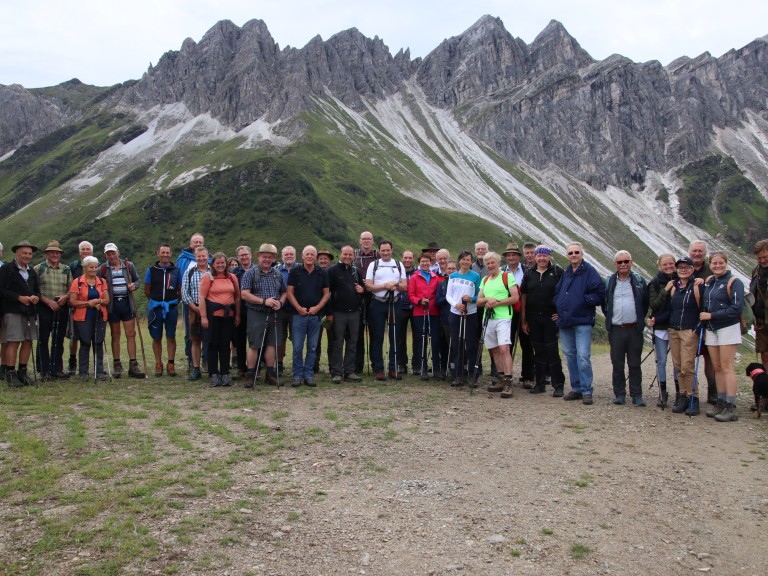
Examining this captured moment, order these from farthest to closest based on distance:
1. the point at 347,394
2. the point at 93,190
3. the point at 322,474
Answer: the point at 93,190 < the point at 347,394 < the point at 322,474

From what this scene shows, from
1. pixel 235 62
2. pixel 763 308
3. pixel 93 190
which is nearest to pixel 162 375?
pixel 763 308

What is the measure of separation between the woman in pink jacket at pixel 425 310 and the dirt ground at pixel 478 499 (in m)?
3.44

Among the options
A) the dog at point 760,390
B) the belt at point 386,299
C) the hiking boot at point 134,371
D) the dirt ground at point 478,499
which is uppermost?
the belt at point 386,299

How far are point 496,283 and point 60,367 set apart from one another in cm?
928

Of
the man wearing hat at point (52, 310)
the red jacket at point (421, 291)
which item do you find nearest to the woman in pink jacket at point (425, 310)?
the red jacket at point (421, 291)

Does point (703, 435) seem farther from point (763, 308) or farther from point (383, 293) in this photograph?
point (383, 293)

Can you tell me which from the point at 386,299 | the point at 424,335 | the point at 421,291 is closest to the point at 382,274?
the point at 386,299

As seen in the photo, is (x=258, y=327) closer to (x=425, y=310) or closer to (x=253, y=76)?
(x=425, y=310)

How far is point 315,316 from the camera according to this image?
12.4 m

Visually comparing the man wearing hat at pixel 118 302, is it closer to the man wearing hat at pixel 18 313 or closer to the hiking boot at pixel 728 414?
the man wearing hat at pixel 18 313

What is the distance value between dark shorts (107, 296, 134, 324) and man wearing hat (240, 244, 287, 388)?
277 centimetres

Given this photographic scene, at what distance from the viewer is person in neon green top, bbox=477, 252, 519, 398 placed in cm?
1180

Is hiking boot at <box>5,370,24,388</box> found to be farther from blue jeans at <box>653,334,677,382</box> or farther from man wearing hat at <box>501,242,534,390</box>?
blue jeans at <box>653,334,677,382</box>

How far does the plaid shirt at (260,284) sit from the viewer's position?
1193 centimetres
